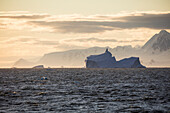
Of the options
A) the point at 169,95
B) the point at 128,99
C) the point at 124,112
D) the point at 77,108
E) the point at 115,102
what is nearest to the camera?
the point at 124,112

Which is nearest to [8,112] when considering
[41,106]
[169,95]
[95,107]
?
[41,106]

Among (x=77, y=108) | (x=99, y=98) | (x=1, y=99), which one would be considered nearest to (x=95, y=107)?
(x=77, y=108)

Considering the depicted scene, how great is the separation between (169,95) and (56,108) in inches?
811

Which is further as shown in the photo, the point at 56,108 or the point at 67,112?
the point at 56,108

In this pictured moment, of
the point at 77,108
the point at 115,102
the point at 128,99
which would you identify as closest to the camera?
the point at 77,108

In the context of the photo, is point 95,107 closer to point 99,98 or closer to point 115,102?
point 115,102

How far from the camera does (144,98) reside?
47.6 meters

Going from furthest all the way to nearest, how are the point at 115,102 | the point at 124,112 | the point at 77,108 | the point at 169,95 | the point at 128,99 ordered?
the point at 169,95
the point at 128,99
the point at 115,102
the point at 77,108
the point at 124,112

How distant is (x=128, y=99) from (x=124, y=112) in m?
10.6

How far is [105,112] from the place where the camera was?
1437 inches

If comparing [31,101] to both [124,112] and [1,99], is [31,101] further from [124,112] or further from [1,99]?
[124,112]

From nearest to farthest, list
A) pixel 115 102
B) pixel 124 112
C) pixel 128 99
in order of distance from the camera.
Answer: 1. pixel 124 112
2. pixel 115 102
3. pixel 128 99

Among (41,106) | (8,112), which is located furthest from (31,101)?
(8,112)

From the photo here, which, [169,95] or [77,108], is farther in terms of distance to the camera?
[169,95]
